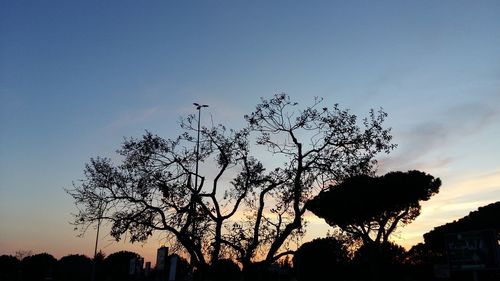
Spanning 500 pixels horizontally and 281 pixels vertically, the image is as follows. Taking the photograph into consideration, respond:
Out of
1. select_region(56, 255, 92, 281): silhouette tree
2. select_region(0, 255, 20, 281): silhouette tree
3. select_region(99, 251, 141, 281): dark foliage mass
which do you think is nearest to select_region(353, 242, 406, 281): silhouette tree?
select_region(99, 251, 141, 281): dark foliage mass

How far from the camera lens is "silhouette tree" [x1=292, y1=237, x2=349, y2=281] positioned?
201ft

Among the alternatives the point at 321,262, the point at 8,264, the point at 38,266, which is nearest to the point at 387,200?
the point at 321,262

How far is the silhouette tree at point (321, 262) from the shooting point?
6131 cm

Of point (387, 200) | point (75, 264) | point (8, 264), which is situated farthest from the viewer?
point (75, 264)

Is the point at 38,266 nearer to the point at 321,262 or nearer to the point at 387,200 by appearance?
the point at 321,262

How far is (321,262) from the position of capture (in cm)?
6431

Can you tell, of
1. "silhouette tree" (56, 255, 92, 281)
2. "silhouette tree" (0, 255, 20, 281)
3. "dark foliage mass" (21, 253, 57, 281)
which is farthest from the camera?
"silhouette tree" (56, 255, 92, 281)

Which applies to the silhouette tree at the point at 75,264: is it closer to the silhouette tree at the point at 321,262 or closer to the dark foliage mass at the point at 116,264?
the dark foliage mass at the point at 116,264

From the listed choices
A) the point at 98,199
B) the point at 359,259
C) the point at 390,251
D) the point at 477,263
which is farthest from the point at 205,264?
the point at 390,251

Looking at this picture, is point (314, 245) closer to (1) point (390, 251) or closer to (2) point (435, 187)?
(1) point (390, 251)

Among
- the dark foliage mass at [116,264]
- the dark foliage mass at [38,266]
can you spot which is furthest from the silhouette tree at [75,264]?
the dark foliage mass at [116,264]

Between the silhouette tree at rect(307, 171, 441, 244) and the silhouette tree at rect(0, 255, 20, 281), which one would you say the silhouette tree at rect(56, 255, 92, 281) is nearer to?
the silhouette tree at rect(0, 255, 20, 281)

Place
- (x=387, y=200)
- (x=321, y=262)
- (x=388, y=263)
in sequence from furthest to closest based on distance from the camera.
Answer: (x=321, y=262) < (x=388, y=263) < (x=387, y=200)

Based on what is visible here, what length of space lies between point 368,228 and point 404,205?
13.8 ft
